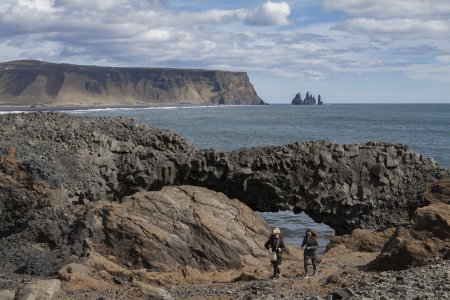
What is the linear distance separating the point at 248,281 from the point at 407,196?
36.9 feet

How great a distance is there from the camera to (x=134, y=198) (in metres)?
20.4

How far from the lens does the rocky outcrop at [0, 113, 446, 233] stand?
25.7m

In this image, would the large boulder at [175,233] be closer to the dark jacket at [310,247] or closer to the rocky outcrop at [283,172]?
the dark jacket at [310,247]

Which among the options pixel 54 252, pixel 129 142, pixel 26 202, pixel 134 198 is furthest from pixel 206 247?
pixel 129 142

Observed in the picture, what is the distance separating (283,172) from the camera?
87.9 feet

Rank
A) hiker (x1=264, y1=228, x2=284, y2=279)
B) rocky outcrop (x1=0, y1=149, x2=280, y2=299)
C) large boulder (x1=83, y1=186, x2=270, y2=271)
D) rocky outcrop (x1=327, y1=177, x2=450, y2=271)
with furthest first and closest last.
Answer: large boulder (x1=83, y1=186, x2=270, y2=271), hiker (x1=264, y1=228, x2=284, y2=279), rocky outcrop (x1=0, y1=149, x2=280, y2=299), rocky outcrop (x1=327, y1=177, x2=450, y2=271)

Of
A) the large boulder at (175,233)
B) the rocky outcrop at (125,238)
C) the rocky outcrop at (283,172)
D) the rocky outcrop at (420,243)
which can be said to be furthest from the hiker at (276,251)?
the rocky outcrop at (283,172)

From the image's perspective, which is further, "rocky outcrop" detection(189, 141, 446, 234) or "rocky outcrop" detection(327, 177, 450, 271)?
"rocky outcrop" detection(189, 141, 446, 234)

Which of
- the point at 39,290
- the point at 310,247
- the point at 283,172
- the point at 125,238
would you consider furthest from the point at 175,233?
the point at 283,172

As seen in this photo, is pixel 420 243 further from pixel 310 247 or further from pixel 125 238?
pixel 125 238

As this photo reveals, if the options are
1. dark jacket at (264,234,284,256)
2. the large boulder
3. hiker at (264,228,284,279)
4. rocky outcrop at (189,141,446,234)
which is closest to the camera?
hiker at (264,228,284,279)

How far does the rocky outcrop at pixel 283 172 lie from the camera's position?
25.7 meters

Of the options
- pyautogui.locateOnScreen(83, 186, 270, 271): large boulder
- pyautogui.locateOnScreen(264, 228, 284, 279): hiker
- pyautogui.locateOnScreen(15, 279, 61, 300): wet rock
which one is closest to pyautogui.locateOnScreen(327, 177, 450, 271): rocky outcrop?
pyautogui.locateOnScreen(264, 228, 284, 279): hiker

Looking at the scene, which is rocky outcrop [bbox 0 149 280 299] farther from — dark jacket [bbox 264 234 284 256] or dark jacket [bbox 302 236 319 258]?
dark jacket [bbox 302 236 319 258]
